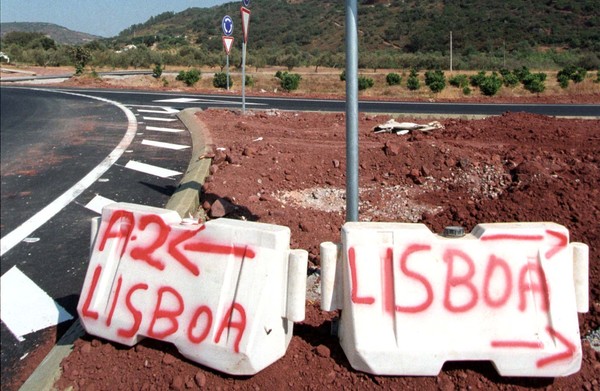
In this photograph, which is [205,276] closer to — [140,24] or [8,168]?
[8,168]

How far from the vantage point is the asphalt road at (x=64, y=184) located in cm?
487

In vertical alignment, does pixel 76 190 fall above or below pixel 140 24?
below

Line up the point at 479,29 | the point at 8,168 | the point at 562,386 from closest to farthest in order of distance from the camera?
the point at 562,386
the point at 8,168
the point at 479,29

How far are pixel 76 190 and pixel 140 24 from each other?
168 metres

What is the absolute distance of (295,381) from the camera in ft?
10.6

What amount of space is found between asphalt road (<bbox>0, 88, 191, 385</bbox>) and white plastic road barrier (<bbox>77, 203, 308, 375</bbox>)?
98 centimetres

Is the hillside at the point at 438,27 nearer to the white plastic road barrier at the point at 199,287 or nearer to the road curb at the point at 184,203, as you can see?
the road curb at the point at 184,203

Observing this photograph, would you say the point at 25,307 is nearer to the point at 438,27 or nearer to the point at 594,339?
the point at 594,339

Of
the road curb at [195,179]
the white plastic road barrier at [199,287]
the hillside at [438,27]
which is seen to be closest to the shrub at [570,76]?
the hillside at [438,27]

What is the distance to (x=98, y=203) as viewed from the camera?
7.11 metres

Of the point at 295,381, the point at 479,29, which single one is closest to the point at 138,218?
the point at 295,381

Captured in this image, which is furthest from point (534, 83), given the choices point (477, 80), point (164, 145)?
point (164, 145)

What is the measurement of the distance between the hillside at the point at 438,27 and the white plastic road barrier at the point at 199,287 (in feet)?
177

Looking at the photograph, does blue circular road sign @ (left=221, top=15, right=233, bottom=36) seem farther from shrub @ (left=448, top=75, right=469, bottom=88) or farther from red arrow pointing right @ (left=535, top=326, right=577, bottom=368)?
shrub @ (left=448, top=75, right=469, bottom=88)
